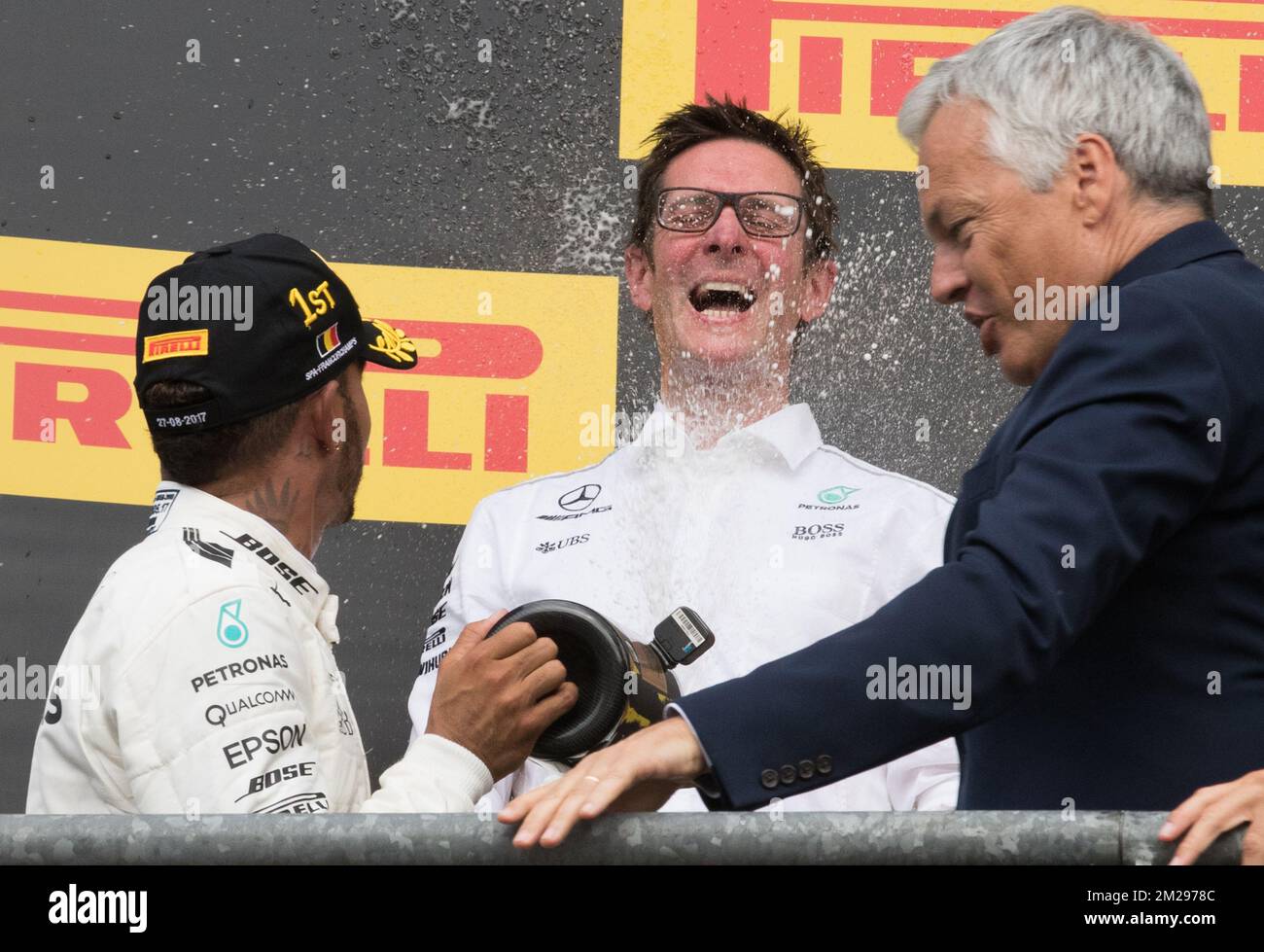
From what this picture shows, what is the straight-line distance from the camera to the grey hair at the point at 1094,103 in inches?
48.8

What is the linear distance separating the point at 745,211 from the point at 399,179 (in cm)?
55

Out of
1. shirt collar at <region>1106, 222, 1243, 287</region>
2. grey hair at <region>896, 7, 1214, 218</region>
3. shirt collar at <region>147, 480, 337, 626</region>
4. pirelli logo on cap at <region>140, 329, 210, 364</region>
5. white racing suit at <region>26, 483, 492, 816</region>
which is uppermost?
grey hair at <region>896, 7, 1214, 218</region>

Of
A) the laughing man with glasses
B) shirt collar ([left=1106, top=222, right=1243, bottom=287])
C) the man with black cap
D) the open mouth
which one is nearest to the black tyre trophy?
the man with black cap

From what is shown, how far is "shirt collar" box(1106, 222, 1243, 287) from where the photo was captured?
119cm

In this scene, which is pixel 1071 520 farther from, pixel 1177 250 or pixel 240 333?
pixel 240 333

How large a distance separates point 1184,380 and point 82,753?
901 mm

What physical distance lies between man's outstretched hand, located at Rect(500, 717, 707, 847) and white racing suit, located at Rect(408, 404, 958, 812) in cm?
105

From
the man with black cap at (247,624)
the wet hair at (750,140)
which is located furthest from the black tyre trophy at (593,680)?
the wet hair at (750,140)

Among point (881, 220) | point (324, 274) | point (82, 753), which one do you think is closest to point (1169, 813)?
point (82, 753)

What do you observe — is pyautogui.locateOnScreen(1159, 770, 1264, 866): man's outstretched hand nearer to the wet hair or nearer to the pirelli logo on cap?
the pirelli logo on cap

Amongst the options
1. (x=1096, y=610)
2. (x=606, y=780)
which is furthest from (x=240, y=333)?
(x=1096, y=610)

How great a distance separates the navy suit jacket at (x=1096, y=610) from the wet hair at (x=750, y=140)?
1.30m

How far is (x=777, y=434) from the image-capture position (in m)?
2.29

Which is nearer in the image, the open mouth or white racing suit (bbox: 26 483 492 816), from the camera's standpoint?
white racing suit (bbox: 26 483 492 816)
